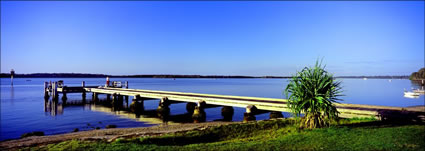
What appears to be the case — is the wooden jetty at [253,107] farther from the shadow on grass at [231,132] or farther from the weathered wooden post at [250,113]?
the shadow on grass at [231,132]

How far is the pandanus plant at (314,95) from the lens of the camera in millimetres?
10875

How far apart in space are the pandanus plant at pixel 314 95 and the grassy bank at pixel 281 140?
74cm

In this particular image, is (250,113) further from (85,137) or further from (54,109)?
(54,109)

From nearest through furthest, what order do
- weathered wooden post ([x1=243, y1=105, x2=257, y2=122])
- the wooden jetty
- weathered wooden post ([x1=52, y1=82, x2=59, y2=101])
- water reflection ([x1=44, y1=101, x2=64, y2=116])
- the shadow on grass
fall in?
the shadow on grass, the wooden jetty, weathered wooden post ([x1=243, y1=105, x2=257, y2=122]), water reflection ([x1=44, y1=101, x2=64, y2=116]), weathered wooden post ([x1=52, y1=82, x2=59, y2=101])

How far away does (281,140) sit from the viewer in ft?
29.7

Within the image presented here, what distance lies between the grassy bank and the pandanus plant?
738 mm

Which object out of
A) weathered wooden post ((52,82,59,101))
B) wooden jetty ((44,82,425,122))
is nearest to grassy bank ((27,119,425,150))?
wooden jetty ((44,82,425,122))

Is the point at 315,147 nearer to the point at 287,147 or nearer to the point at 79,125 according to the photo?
the point at 287,147

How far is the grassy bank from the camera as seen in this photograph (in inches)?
317

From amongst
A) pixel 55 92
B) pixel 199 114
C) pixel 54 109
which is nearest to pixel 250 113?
pixel 199 114

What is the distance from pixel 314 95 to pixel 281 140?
304 centimetres

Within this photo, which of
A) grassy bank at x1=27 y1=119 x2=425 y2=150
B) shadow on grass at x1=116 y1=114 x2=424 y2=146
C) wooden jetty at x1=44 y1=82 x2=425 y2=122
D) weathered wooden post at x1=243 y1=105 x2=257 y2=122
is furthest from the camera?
weathered wooden post at x1=243 y1=105 x2=257 y2=122

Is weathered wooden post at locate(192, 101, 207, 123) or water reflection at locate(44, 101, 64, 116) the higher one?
weathered wooden post at locate(192, 101, 207, 123)

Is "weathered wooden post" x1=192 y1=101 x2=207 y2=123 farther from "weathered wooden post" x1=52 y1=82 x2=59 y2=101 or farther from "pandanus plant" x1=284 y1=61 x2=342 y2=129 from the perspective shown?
"weathered wooden post" x1=52 y1=82 x2=59 y2=101
